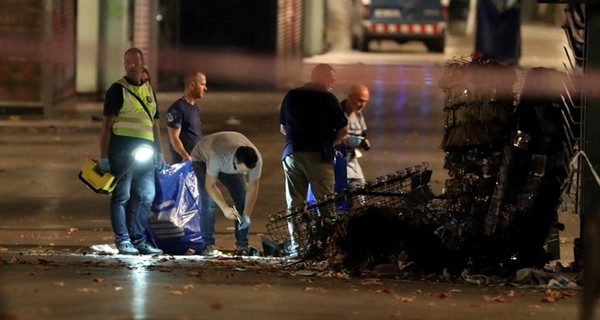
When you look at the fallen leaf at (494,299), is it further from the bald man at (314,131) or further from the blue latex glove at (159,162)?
the blue latex glove at (159,162)

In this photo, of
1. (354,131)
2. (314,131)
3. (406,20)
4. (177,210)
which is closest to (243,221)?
(177,210)

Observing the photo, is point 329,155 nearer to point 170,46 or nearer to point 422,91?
point 422,91

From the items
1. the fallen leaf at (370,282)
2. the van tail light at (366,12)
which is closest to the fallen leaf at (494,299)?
the fallen leaf at (370,282)

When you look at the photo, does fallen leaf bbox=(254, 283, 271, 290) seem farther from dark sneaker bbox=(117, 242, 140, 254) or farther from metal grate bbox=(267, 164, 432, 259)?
dark sneaker bbox=(117, 242, 140, 254)

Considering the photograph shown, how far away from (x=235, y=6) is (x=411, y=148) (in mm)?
17771

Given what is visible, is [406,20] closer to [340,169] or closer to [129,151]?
[340,169]

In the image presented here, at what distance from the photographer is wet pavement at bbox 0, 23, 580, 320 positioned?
26.7ft

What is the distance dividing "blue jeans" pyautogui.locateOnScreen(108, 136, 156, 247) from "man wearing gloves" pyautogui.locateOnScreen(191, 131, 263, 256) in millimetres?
436

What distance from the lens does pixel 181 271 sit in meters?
9.75

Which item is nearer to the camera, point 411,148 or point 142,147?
point 142,147

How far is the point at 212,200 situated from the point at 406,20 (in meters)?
26.9

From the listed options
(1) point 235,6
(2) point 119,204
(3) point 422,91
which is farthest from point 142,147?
(1) point 235,6

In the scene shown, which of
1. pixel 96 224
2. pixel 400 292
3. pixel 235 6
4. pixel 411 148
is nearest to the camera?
pixel 400 292

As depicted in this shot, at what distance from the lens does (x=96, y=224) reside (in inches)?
524
